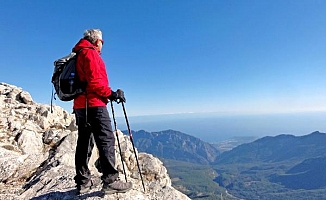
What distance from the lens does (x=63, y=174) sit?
8672 mm

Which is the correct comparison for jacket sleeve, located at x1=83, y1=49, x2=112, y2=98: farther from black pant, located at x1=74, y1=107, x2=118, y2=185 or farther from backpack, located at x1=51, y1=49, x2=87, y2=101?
black pant, located at x1=74, y1=107, x2=118, y2=185

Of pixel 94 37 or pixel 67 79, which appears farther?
pixel 94 37

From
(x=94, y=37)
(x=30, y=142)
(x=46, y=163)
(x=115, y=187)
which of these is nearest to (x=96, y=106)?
(x=94, y=37)

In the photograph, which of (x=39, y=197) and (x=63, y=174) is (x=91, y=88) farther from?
(x=63, y=174)

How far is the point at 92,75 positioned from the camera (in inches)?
219

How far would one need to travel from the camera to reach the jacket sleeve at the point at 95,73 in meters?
5.57

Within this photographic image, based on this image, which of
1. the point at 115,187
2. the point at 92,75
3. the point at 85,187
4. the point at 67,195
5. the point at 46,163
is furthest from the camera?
the point at 46,163

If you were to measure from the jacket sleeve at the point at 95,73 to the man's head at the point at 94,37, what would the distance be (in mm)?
453

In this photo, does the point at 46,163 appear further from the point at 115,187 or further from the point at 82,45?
the point at 82,45

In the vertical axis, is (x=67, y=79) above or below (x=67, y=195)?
above

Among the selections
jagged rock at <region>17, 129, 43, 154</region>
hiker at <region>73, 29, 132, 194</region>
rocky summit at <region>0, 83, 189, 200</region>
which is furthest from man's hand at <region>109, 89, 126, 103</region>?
jagged rock at <region>17, 129, 43, 154</region>

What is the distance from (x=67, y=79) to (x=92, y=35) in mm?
1338

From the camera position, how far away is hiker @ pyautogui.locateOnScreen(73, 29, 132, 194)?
222 inches

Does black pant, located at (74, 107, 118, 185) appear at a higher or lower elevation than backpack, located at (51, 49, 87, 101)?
lower
